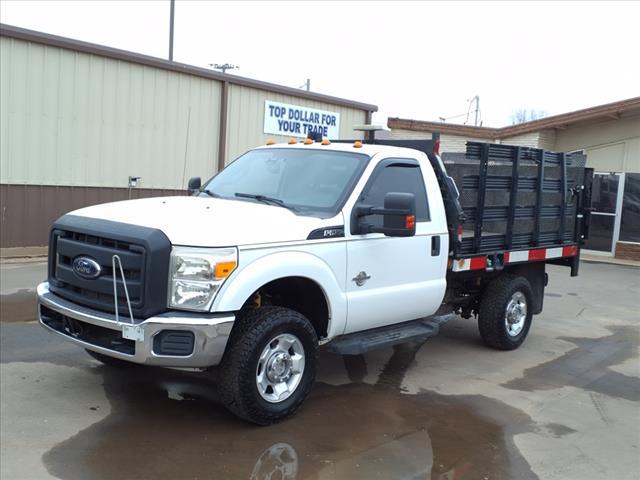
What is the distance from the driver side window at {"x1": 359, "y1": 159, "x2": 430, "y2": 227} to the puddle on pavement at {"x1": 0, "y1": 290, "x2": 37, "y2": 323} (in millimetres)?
4437

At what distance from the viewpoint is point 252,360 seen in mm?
4625

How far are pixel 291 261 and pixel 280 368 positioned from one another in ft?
2.65

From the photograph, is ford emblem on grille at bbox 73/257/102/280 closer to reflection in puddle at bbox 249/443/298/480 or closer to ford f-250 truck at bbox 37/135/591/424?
ford f-250 truck at bbox 37/135/591/424

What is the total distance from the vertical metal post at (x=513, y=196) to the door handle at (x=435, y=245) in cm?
135

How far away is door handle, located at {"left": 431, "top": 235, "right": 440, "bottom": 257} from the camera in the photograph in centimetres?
614

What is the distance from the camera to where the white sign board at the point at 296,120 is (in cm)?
1702

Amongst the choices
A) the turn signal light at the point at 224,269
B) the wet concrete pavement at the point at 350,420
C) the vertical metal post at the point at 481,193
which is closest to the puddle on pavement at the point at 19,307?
the wet concrete pavement at the point at 350,420

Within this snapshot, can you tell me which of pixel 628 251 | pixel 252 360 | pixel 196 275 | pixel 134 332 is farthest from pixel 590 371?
pixel 628 251

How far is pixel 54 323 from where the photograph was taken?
504 centimetres

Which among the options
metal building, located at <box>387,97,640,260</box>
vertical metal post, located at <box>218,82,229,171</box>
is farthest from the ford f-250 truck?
metal building, located at <box>387,97,640,260</box>

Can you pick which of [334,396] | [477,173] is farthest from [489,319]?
[334,396]

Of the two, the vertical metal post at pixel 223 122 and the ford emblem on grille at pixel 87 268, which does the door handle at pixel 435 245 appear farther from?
the vertical metal post at pixel 223 122

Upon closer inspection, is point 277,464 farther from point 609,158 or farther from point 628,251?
point 609,158

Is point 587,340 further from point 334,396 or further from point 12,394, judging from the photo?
point 12,394
